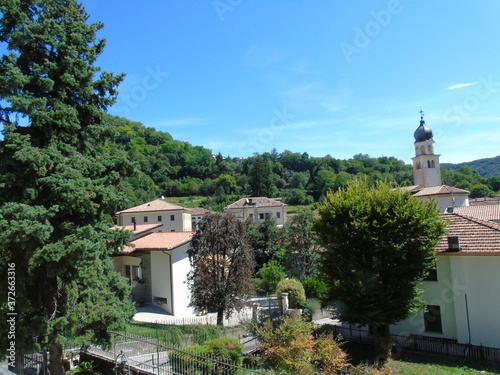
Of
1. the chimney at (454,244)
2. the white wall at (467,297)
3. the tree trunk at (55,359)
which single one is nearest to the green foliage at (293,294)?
the white wall at (467,297)

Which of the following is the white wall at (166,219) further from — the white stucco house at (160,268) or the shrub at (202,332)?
the shrub at (202,332)

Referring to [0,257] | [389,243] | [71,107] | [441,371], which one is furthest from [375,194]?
[0,257]

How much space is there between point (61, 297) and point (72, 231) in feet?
8.11

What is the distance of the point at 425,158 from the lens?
7600 cm

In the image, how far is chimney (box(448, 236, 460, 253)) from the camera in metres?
17.7

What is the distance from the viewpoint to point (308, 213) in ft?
109

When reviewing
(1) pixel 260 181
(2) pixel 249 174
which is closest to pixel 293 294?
(1) pixel 260 181

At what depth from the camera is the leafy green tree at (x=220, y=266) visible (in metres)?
18.6

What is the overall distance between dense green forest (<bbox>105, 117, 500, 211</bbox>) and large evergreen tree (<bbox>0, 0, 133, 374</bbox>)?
79.5 metres

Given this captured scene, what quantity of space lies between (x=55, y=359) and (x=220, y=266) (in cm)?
912

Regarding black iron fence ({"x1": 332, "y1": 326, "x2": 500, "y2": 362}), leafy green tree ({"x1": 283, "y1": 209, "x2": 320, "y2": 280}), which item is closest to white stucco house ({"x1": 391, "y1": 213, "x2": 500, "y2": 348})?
black iron fence ({"x1": 332, "y1": 326, "x2": 500, "y2": 362})

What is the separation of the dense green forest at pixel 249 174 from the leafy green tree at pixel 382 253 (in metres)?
77.9

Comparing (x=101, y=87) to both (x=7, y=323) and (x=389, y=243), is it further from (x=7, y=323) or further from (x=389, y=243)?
(x=389, y=243)

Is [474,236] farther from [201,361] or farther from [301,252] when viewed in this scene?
[301,252]
